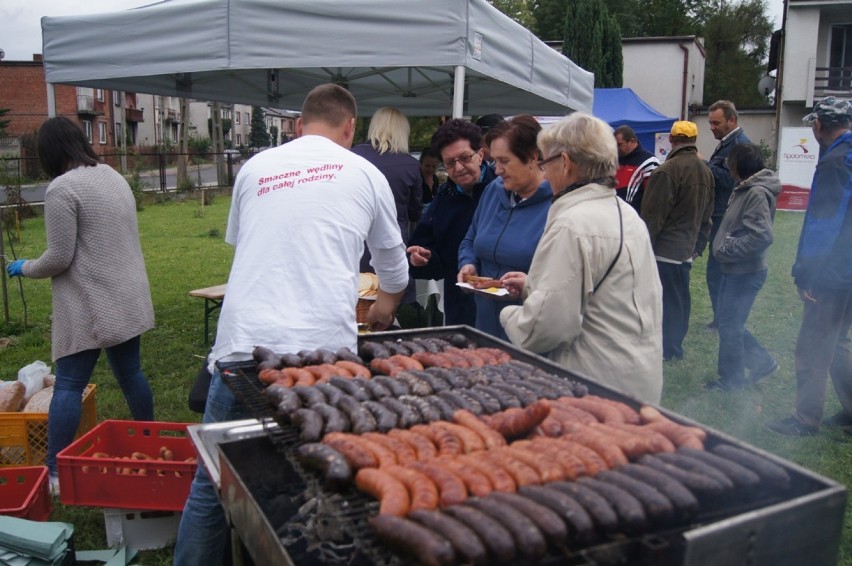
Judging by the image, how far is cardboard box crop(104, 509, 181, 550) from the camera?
12.0 ft

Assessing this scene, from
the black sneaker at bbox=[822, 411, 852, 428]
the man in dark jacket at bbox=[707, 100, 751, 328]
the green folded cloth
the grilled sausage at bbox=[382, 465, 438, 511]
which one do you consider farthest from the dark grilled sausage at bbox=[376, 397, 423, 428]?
the man in dark jacket at bbox=[707, 100, 751, 328]


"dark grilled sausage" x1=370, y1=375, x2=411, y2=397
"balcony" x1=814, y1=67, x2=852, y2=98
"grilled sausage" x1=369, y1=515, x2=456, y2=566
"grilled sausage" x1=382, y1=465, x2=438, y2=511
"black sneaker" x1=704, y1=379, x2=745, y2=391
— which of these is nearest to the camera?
"grilled sausage" x1=369, y1=515, x2=456, y2=566

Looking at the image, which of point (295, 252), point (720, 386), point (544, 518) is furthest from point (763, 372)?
point (544, 518)

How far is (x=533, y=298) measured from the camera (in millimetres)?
2680

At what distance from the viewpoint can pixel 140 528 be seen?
368 centimetres

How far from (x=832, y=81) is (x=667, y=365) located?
25900 millimetres

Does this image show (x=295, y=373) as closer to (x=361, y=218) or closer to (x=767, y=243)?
(x=361, y=218)

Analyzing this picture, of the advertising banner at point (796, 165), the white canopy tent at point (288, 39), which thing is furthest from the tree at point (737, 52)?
the white canopy tent at point (288, 39)

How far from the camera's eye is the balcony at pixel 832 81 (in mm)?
26641

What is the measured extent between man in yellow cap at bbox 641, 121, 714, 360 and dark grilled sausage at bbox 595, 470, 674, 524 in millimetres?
4915

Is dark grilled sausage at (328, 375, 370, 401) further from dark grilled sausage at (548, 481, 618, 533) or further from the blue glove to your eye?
the blue glove

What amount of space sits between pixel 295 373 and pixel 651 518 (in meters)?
1.31

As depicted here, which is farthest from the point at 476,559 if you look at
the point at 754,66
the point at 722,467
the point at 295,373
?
the point at 754,66

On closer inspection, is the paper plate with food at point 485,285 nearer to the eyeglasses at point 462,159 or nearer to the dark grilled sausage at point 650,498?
the eyeglasses at point 462,159
